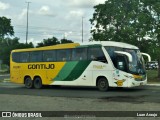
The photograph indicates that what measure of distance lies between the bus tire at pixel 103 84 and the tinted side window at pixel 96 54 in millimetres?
1273

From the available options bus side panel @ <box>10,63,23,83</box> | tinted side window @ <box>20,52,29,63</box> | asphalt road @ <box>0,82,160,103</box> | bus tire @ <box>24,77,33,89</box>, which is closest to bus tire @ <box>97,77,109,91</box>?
asphalt road @ <box>0,82,160,103</box>

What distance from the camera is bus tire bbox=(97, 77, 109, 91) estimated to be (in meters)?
24.7

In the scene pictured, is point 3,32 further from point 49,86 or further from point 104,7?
point 49,86

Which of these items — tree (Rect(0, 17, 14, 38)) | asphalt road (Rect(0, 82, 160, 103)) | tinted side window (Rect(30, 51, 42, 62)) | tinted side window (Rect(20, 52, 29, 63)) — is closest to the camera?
asphalt road (Rect(0, 82, 160, 103))

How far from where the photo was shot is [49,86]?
100 feet

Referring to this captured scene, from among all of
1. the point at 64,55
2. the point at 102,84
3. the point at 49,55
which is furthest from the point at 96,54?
the point at 49,55

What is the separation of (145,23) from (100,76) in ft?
36.9

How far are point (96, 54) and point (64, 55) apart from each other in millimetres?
3007

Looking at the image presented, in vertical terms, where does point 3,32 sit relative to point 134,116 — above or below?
above

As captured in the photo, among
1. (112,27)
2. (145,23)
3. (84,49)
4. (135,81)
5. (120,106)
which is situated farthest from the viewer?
(112,27)

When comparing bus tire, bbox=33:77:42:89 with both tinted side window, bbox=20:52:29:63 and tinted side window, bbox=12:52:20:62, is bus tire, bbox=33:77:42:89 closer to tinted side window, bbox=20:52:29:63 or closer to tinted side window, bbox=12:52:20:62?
tinted side window, bbox=20:52:29:63

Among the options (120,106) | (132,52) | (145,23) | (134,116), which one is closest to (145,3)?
(145,23)

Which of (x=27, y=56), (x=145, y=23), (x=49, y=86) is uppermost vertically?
(x=145, y=23)

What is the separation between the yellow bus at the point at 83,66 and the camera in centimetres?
2431
